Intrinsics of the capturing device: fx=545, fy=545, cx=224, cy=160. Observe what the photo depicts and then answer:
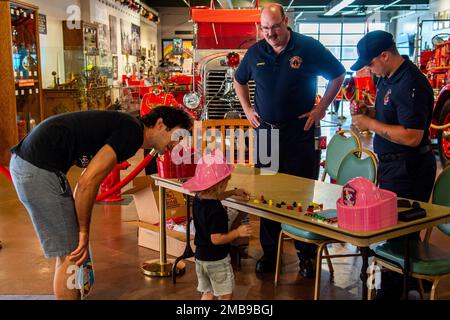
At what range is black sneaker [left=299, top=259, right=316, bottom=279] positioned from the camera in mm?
3955

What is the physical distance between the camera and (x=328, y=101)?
13.4 feet

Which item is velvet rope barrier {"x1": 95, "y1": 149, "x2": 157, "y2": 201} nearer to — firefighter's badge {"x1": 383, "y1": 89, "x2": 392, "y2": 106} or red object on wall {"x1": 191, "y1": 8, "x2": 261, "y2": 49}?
firefighter's badge {"x1": 383, "y1": 89, "x2": 392, "y2": 106}

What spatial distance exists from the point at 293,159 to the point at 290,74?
24.4 inches

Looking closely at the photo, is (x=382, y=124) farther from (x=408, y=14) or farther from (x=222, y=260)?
(x=408, y=14)

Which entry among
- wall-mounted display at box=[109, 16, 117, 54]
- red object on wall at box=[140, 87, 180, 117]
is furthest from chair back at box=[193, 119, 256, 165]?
wall-mounted display at box=[109, 16, 117, 54]

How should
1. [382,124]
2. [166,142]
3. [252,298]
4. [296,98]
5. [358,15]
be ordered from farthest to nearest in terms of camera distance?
[358,15], [296,98], [252,298], [382,124], [166,142]

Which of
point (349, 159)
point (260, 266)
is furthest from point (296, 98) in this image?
point (260, 266)

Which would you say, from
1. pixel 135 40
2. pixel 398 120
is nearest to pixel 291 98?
pixel 398 120

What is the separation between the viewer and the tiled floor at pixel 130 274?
3.71 m

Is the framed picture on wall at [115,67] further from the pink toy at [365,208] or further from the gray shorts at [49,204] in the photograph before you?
the pink toy at [365,208]

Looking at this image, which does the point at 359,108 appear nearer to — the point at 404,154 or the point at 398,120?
the point at 398,120

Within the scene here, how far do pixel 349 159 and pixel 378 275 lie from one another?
2.91ft

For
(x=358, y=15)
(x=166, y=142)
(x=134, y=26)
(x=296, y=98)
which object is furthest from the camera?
(x=358, y=15)

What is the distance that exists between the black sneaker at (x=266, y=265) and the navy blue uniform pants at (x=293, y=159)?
33 millimetres
